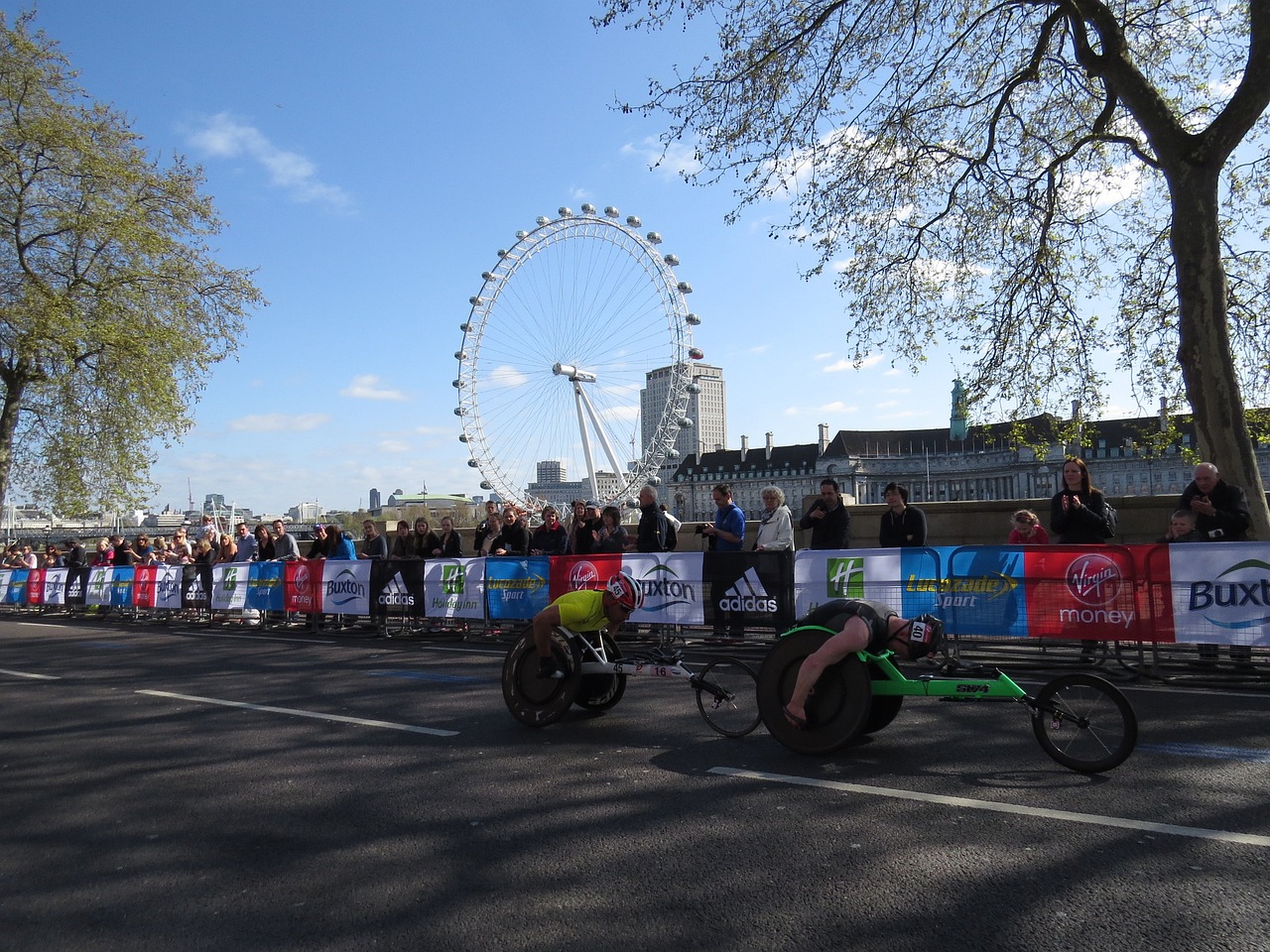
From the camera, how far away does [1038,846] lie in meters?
4.22

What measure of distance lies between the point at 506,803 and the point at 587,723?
7.28 ft

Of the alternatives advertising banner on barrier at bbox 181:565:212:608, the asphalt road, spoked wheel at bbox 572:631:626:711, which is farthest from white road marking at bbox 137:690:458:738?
advertising banner on barrier at bbox 181:565:212:608

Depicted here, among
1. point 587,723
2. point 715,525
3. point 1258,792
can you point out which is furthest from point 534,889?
point 715,525

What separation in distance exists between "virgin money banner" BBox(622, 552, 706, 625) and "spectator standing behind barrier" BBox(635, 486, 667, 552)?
1.03 m

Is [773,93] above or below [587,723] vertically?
above

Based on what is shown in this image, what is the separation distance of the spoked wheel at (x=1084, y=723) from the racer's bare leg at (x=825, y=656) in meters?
1.13

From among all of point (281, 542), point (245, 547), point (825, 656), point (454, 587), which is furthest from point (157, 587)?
point (825, 656)

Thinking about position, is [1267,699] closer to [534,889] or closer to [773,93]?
[534,889]

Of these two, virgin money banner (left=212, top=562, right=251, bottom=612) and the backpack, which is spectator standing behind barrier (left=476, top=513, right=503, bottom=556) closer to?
virgin money banner (left=212, top=562, right=251, bottom=612)

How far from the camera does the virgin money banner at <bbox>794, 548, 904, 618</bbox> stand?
10320 millimetres

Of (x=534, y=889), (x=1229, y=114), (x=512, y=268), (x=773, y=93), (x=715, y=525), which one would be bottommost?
(x=534, y=889)

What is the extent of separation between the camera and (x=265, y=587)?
18141mm

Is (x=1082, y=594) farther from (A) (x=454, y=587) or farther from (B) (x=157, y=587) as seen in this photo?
(B) (x=157, y=587)

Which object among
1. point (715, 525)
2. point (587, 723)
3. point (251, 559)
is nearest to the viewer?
point (587, 723)
